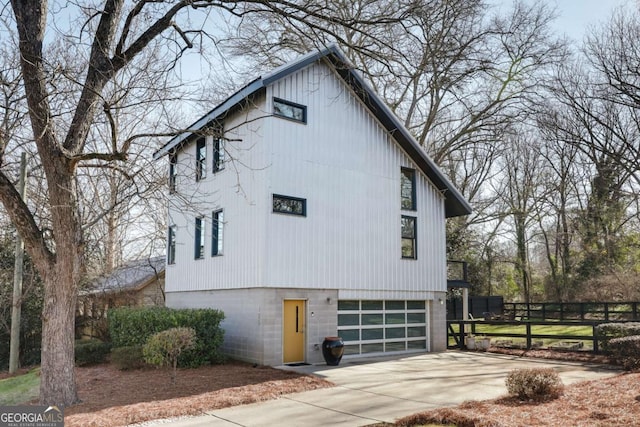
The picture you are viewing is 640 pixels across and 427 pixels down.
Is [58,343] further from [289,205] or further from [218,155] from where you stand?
[218,155]

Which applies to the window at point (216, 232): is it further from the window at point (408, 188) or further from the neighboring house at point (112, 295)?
the neighboring house at point (112, 295)

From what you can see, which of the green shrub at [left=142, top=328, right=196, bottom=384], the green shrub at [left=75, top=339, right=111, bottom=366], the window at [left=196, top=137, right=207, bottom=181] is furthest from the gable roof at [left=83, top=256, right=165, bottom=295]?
the green shrub at [left=142, top=328, right=196, bottom=384]

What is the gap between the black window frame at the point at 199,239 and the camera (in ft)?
59.0

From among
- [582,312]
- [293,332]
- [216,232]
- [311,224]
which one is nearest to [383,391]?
[293,332]

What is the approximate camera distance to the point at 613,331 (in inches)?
609

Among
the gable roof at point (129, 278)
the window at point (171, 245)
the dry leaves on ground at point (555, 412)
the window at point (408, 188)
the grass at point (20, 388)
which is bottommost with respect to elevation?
the grass at point (20, 388)

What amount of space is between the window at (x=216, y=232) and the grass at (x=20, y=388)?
6.07 m

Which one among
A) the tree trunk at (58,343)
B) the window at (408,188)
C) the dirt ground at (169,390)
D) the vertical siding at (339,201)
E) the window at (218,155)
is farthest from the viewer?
the window at (408,188)

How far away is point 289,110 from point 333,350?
23.0 ft

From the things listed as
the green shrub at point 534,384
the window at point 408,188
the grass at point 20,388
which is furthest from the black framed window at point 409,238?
the grass at point 20,388

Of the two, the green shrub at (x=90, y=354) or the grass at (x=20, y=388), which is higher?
the green shrub at (x=90, y=354)

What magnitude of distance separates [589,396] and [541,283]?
95.9 feet

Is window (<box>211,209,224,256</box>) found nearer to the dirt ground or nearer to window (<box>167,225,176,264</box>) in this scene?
window (<box>167,225,176,264</box>)

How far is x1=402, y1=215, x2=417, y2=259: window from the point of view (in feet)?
61.0
